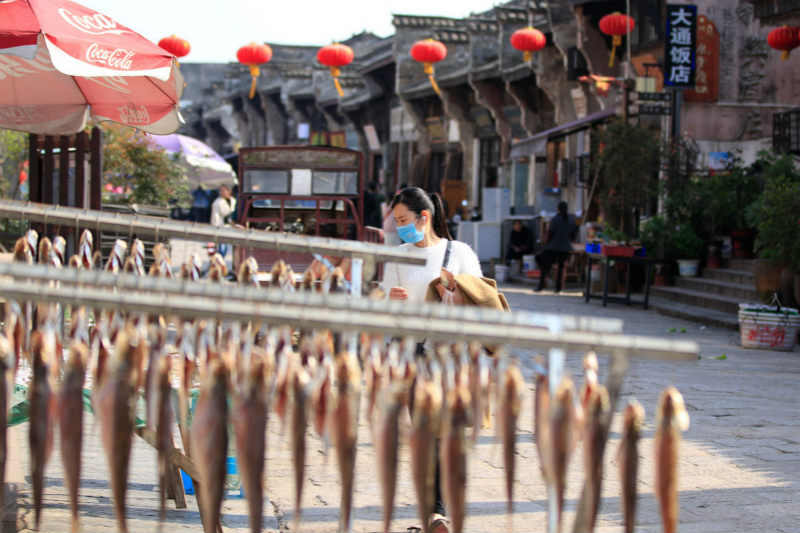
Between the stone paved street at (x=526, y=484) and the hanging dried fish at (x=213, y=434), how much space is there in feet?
5.14

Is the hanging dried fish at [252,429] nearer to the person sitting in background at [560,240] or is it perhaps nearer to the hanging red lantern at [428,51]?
the person sitting in background at [560,240]

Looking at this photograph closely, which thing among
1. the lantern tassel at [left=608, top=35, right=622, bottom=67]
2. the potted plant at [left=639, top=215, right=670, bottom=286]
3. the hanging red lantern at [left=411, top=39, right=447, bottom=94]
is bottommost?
the potted plant at [left=639, top=215, right=670, bottom=286]

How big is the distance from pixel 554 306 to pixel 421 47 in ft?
37.3

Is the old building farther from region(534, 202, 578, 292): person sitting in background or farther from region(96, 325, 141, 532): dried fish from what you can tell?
region(96, 325, 141, 532): dried fish

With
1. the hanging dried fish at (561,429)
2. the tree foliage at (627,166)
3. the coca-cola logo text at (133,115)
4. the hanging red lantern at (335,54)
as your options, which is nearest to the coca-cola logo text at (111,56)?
the coca-cola logo text at (133,115)

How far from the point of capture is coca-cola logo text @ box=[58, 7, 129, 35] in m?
6.56

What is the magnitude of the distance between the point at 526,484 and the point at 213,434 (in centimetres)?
360

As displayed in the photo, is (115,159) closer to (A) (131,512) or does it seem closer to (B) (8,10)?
(B) (8,10)

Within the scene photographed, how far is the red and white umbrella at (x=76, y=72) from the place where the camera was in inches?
242

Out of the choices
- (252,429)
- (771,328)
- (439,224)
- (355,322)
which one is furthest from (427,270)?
(771,328)

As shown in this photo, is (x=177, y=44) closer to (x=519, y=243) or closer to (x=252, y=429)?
(x=519, y=243)

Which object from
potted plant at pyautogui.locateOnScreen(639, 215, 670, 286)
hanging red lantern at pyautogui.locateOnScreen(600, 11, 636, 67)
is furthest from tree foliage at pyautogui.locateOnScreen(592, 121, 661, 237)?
hanging red lantern at pyautogui.locateOnScreen(600, 11, 636, 67)

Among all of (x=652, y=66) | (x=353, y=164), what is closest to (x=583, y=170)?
(x=652, y=66)

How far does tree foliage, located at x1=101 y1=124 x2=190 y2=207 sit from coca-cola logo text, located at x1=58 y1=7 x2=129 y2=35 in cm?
992
